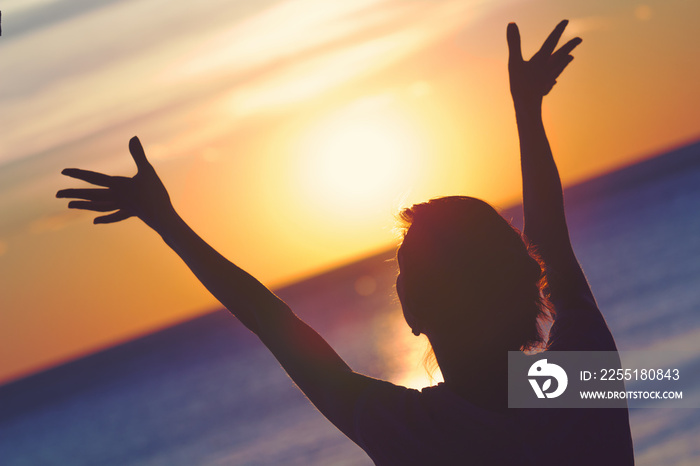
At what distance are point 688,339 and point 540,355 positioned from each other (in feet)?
34.7

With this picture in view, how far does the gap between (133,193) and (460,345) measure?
93cm

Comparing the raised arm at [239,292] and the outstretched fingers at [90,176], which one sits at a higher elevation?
the outstretched fingers at [90,176]

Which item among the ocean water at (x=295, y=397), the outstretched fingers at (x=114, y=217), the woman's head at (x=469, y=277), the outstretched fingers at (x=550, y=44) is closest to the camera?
the woman's head at (x=469, y=277)

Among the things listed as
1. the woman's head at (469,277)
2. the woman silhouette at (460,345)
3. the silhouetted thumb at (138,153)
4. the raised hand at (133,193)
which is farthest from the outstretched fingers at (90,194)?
the woman's head at (469,277)

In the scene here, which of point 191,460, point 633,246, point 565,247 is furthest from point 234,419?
point 633,246

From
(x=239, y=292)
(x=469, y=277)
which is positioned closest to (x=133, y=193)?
(x=239, y=292)

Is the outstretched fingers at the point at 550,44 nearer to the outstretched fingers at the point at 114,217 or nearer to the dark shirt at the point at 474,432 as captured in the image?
the dark shirt at the point at 474,432

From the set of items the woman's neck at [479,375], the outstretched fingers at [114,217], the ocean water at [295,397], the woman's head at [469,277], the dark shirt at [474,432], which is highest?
the ocean water at [295,397]

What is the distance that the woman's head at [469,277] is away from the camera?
1.62 metres

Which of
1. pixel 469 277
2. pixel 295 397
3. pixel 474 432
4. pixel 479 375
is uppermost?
pixel 295 397

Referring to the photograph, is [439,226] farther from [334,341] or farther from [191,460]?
[334,341]

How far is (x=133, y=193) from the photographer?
6.50 ft

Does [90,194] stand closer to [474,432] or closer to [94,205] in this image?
[94,205]

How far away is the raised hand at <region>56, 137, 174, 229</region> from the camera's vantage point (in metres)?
1.94
